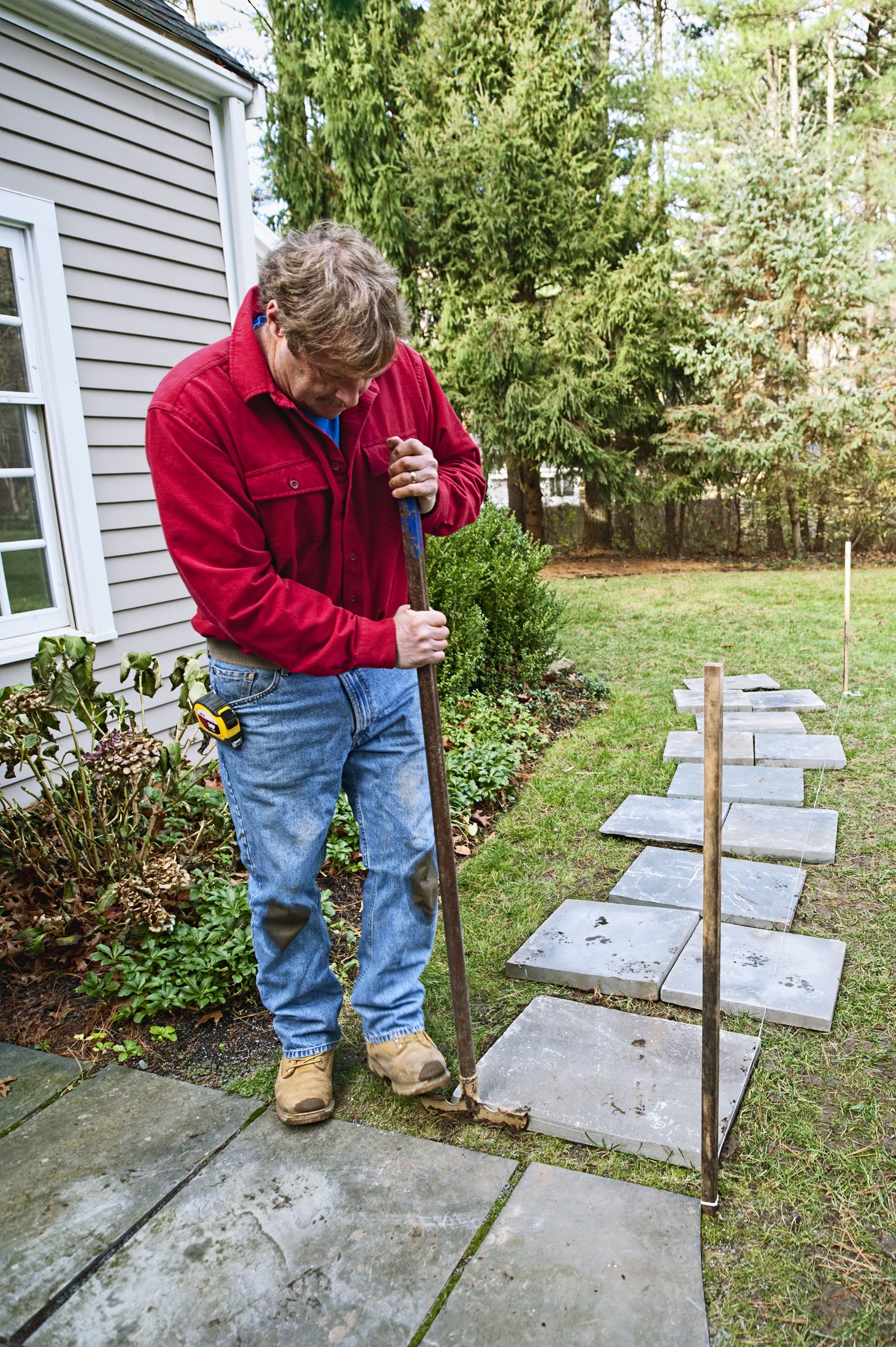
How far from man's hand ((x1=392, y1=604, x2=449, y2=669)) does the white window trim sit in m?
2.60

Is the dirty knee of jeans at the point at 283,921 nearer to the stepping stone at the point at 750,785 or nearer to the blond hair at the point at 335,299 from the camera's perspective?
the blond hair at the point at 335,299

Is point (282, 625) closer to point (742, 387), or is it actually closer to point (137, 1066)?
point (137, 1066)

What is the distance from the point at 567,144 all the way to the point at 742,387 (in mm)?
3898

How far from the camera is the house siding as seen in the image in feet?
13.4

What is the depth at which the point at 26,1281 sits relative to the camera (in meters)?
1.71

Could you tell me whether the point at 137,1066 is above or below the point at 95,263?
below

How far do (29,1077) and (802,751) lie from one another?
11.8 feet

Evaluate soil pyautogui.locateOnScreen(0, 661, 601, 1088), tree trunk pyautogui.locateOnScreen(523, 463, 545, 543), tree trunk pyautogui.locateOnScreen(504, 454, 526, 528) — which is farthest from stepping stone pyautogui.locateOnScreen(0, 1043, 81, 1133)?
tree trunk pyautogui.locateOnScreen(504, 454, 526, 528)

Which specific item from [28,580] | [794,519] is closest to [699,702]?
[28,580]

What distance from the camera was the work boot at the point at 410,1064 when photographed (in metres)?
2.14

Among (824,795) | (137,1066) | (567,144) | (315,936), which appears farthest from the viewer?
(567,144)

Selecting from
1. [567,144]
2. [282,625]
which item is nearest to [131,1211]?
[282,625]

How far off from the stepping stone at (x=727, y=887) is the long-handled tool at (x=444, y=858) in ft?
3.73

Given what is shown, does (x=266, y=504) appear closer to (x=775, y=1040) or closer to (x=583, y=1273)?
(x=583, y=1273)
